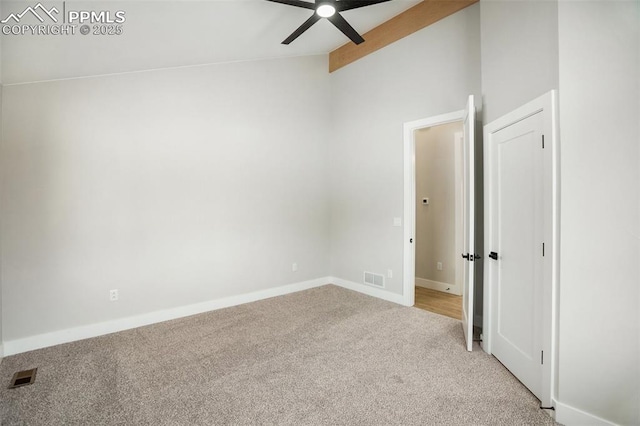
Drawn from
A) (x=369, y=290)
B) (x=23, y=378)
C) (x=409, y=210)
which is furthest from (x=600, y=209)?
(x=23, y=378)

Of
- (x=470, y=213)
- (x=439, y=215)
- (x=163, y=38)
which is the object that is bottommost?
(x=439, y=215)

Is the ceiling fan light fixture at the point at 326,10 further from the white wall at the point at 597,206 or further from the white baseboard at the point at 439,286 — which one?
the white baseboard at the point at 439,286

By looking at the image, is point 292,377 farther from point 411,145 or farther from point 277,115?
point 277,115

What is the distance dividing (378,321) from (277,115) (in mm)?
3010

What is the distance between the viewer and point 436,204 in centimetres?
505

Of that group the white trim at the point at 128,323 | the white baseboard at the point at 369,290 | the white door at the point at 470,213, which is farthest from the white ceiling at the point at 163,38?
the white baseboard at the point at 369,290

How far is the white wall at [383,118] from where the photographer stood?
3580mm

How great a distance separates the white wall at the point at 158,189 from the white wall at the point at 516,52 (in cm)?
264

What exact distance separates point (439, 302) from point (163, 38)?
4.31 metres

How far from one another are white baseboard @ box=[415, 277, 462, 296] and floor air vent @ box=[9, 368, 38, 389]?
4670mm

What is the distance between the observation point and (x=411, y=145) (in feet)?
13.3

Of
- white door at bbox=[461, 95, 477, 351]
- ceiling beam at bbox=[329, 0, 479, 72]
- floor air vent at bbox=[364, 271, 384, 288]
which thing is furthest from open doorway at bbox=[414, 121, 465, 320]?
white door at bbox=[461, 95, 477, 351]

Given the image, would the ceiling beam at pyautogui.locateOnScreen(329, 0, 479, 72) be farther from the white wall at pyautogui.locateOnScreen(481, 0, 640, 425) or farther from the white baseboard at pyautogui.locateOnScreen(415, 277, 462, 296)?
the white baseboard at pyautogui.locateOnScreen(415, 277, 462, 296)

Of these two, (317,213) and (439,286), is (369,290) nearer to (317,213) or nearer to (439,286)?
(439,286)
